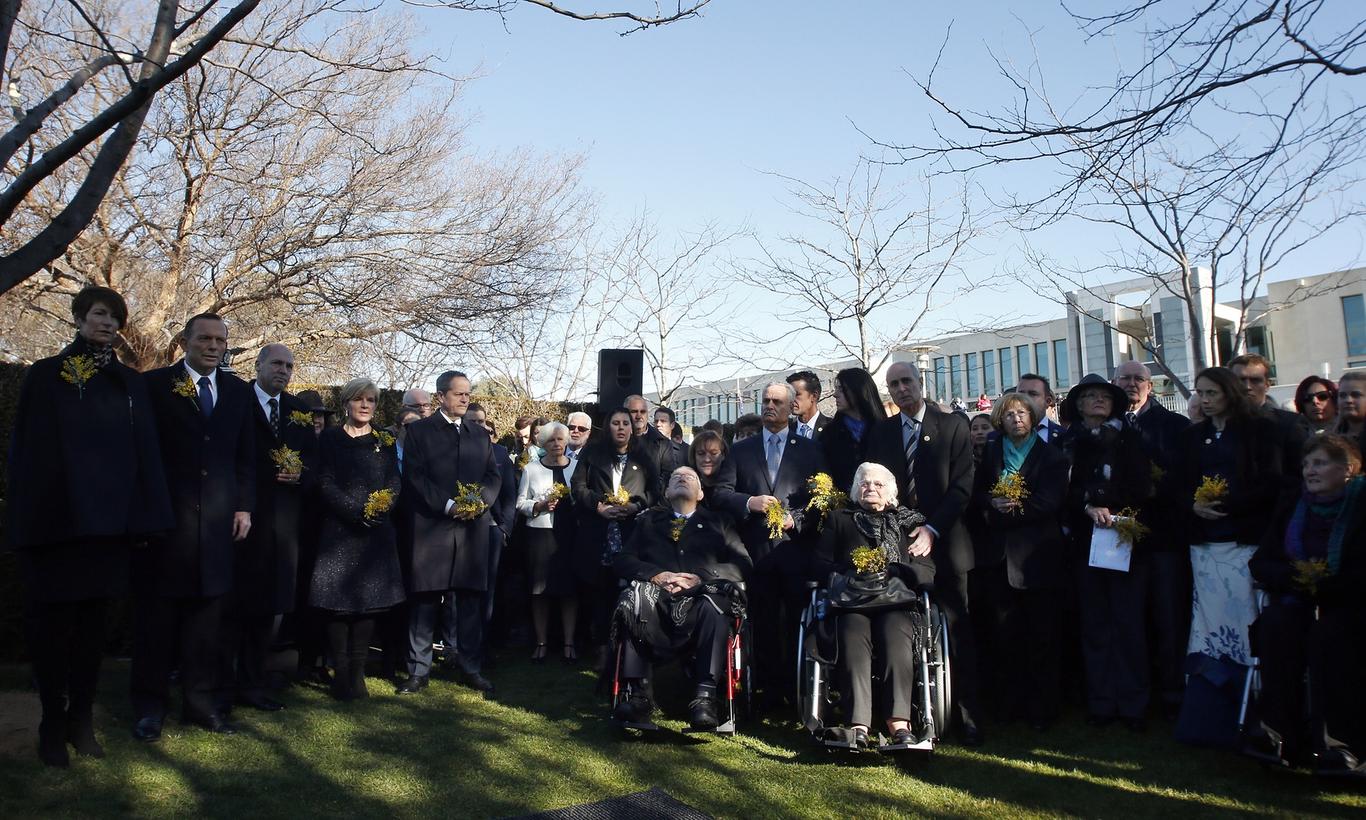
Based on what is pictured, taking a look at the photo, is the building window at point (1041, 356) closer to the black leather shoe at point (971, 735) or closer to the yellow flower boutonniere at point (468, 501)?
the yellow flower boutonniere at point (468, 501)

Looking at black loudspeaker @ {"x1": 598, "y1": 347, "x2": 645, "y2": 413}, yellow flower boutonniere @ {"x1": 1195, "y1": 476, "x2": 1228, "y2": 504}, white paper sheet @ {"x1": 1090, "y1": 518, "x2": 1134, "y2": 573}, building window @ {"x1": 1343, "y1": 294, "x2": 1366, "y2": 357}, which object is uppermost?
building window @ {"x1": 1343, "y1": 294, "x2": 1366, "y2": 357}

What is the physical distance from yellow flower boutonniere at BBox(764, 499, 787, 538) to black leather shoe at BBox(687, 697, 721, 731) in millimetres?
1106

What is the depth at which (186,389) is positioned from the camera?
5.34 m

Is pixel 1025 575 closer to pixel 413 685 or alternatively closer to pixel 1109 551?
pixel 1109 551

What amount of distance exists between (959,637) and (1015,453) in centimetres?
120

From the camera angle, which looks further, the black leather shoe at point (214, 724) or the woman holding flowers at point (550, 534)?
the woman holding flowers at point (550, 534)

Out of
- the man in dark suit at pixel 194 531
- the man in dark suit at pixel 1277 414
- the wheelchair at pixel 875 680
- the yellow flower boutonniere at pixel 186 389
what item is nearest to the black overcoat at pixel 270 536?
the man in dark suit at pixel 194 531

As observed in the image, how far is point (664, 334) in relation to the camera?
21.5m

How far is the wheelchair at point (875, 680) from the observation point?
498 centimetres

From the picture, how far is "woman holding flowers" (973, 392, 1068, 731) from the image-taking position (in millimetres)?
5738

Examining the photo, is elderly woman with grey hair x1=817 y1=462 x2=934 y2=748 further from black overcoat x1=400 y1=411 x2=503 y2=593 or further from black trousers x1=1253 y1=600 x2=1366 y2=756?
black overcoat x1=400 y1=411 x2=503 y2=593

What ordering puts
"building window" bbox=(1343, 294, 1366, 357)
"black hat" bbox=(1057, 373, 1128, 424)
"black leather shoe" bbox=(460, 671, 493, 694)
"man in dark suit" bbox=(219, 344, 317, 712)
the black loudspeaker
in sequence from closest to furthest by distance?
"man in dark suit" bbox=(219, 344, 317, 712) → "black hat" bbox=(1057, 373, 1128, 424) → "black leather shoe" bbox=(460, 671, 493, 694) → the black loudspeaker → "building window" bbox=(1343, 294, 1366, 357)

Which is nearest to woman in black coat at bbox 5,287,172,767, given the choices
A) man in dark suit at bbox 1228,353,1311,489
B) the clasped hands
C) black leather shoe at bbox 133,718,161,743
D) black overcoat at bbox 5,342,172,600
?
black overcoat at bbox 5,342,172,600

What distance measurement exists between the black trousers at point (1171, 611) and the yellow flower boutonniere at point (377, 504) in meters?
4.75
